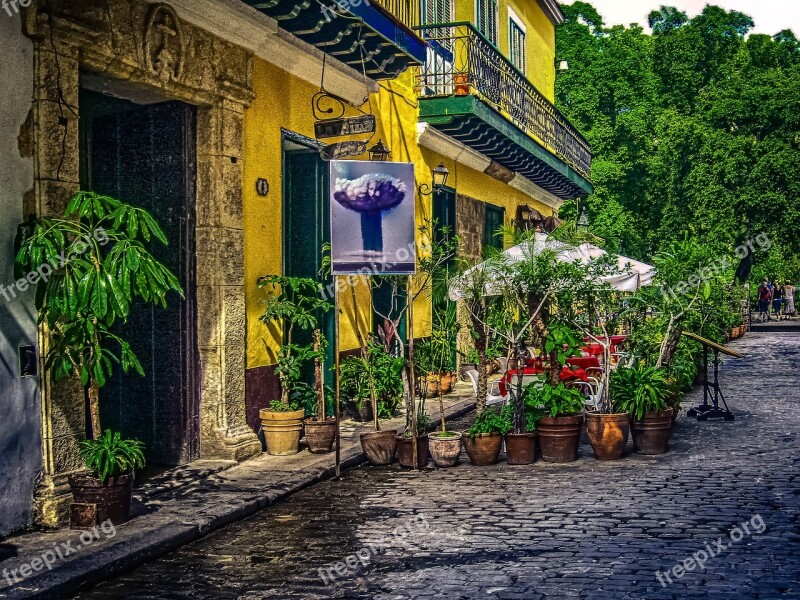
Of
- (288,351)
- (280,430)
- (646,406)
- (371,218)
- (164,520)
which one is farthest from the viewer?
(288,351)

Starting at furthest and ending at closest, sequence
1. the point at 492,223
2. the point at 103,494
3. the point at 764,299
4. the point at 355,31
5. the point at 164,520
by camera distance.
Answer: the point at 764,299
the point at 492,223
the point at 355,31
the point at 164,520
the point at 103,494

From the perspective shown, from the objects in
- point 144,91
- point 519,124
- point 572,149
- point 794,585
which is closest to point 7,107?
point 144,91

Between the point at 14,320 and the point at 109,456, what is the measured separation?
112cm

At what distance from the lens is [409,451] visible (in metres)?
8.60

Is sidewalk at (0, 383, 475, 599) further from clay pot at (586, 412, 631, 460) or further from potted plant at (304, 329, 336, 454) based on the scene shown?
clay pot at (586, 412, 631, 460)

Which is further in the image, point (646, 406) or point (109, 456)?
point (646, 406)

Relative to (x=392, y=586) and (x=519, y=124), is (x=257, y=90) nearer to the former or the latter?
(x=392, y=586)

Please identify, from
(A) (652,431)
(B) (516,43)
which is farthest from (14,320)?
(B) (516,43)

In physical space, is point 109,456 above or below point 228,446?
above

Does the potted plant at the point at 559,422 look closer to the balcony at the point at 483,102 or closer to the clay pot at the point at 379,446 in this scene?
the clay pot at the point at 379,446

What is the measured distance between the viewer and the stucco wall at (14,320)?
20.1ft

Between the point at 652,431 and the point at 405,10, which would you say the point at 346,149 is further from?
the point at 652,431

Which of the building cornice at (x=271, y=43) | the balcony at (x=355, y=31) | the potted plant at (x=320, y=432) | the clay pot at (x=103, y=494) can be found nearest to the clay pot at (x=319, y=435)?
the potted plant at (x=320, y=432)

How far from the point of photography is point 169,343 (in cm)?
877
